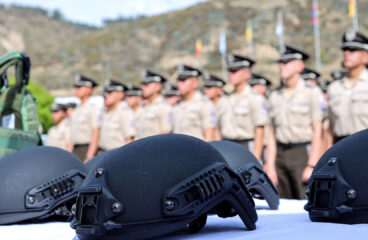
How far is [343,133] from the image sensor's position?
19.6ft

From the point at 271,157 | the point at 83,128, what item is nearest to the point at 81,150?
the point at 83,128

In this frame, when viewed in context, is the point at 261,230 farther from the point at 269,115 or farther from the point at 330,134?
the point at 269,115

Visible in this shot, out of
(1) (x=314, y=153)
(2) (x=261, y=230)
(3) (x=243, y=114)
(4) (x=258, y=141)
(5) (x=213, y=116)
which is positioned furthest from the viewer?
(5) (x=213, y=116)

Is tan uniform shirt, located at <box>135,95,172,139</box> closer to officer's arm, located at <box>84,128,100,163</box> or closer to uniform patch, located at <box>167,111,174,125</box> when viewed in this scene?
uniform patch, located at <box>167,111,174,125</box>

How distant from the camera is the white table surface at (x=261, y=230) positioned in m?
2.30

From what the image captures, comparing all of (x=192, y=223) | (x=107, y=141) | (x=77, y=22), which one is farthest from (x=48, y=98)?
(x=77, y=22)

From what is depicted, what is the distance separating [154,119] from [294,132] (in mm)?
4219

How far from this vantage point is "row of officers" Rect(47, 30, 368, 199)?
19.7 feet

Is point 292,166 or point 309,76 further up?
point 309,76

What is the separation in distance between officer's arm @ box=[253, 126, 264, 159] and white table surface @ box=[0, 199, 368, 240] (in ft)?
10.7

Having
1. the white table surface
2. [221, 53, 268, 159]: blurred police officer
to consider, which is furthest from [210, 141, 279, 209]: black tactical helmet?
[221, 53, 268, 159]: blurred police officer

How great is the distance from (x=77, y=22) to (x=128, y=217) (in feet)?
419

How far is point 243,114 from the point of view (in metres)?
7.38

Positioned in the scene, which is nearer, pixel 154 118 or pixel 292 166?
pixel 292 166
